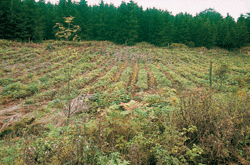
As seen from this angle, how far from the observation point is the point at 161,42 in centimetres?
4456

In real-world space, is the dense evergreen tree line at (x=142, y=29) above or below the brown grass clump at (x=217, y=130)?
above

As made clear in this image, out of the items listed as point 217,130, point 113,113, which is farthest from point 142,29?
point 217,130

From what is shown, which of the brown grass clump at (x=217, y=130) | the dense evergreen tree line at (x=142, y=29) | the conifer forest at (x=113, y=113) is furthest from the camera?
the dense evergreen tree line at (x=142, y=29)

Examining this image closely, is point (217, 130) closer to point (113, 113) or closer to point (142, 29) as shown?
point (113, 113)

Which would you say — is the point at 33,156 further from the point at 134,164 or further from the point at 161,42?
the point at 161,42

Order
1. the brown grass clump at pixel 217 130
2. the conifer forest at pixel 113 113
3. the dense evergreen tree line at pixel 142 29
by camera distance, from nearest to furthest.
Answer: the brown grass clump at pixel 217 130 < the conifer forest at pixel 113 113 < the dense evergreen tree line at pixel 142 29

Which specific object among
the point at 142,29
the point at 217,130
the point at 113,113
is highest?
the point at 142,29

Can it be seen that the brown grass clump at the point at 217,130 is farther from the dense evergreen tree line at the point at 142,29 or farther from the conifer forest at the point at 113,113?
the dense evergreen tree line at the point at 142,29

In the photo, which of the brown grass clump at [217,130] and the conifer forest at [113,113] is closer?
the brown grass clump at [217,130]

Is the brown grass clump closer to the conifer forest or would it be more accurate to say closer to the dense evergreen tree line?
the conifer forest

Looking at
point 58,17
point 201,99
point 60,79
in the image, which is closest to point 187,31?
point 58,17

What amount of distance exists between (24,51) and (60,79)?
14.0 metres

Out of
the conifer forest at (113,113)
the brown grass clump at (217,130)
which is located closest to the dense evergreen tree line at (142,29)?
the conifer forest at (113,113)

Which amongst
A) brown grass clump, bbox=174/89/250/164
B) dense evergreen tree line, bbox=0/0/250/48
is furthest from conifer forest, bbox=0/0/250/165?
dense evergreen tree line, bbox=0/0/250/48
